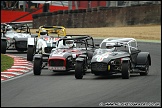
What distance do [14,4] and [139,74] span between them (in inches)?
1592

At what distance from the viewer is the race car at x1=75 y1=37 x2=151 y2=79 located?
14039mm

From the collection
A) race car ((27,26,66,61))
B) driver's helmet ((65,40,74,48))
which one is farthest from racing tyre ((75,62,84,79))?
race car ((27,26,66,61))

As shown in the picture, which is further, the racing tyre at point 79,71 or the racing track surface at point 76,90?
the racing tyre at point 79,71

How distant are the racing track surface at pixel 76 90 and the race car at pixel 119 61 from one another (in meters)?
0.22

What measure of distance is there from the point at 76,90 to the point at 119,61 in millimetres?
3143

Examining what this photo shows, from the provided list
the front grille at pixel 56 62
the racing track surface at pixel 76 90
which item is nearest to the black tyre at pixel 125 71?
the racing track surface at pixel 76 90

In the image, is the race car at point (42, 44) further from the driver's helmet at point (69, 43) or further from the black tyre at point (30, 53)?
the driver's helmet at point (69, 43)

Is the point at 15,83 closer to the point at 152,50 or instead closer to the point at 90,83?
the point at 90,83

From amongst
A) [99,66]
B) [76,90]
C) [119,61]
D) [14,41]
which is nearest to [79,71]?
[99,66]

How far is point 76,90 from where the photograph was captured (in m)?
11.5

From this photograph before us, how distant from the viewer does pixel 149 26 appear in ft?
119

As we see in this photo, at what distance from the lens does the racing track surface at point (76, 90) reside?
977 cm

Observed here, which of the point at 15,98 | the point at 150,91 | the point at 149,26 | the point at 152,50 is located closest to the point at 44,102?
the point at 15,98

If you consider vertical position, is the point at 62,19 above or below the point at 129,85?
above
